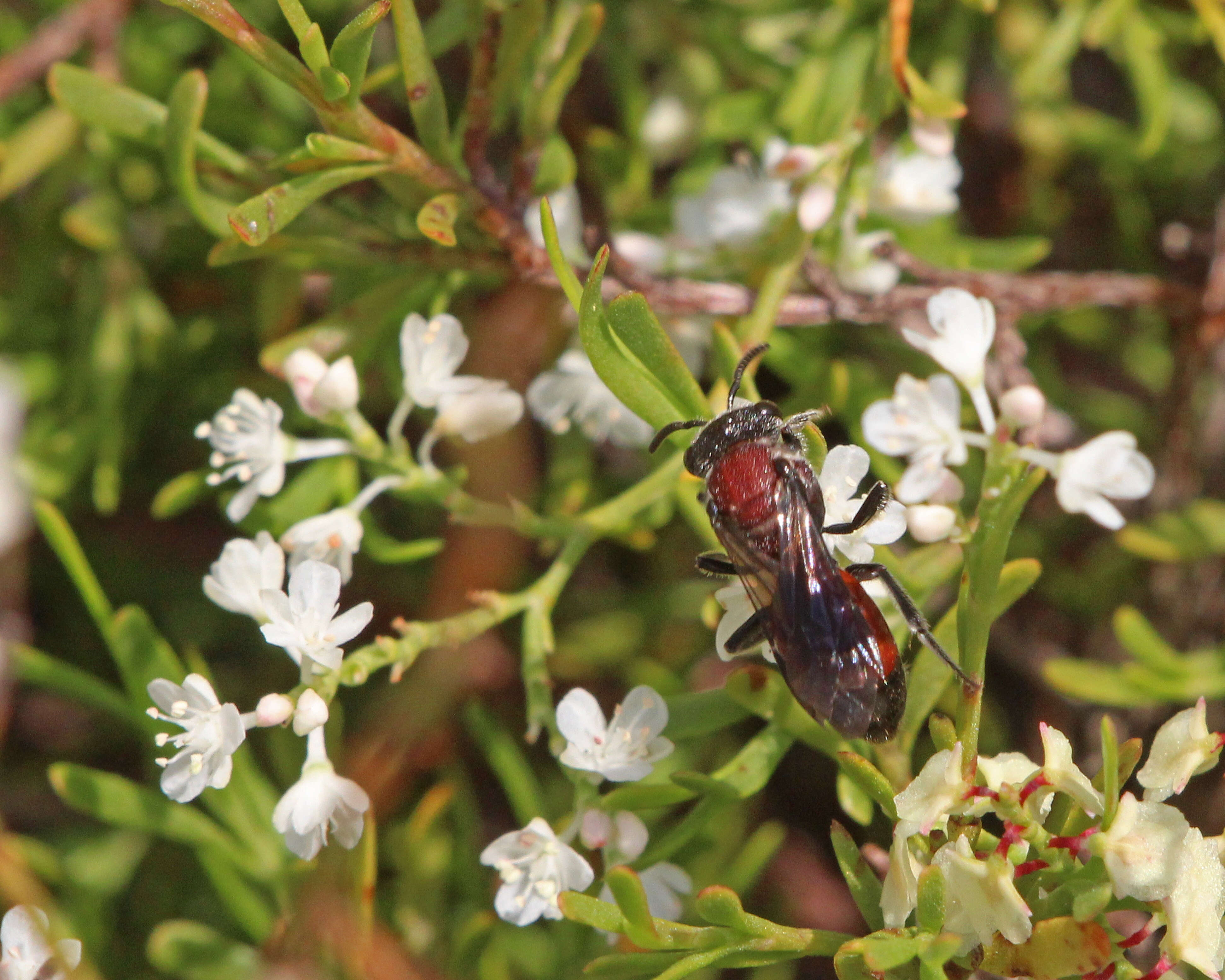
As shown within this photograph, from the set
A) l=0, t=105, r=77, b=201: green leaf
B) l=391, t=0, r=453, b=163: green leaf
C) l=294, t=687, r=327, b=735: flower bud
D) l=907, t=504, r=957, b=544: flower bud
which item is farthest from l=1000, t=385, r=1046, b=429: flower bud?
l=0, t=105, r=77, b=201: green leaf

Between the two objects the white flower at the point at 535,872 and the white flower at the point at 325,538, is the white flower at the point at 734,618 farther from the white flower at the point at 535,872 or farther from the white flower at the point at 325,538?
the white flower at the point at 325,538

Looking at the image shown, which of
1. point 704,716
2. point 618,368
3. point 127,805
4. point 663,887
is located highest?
point 618,368

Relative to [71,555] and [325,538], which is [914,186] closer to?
[325,538]

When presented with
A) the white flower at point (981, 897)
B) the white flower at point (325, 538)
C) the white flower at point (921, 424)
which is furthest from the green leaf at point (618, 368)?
the white flower at point (981, 897)

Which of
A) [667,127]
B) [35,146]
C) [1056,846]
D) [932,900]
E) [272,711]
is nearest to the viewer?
[932,900]

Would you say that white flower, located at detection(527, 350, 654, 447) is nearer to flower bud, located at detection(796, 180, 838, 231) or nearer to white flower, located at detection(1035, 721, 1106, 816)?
flower bud, located at detection(796, 180, 838, 231)

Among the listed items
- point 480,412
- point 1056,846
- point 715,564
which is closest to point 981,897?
point 1056,846

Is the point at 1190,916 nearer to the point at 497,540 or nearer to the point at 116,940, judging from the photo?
the point at 497,540
